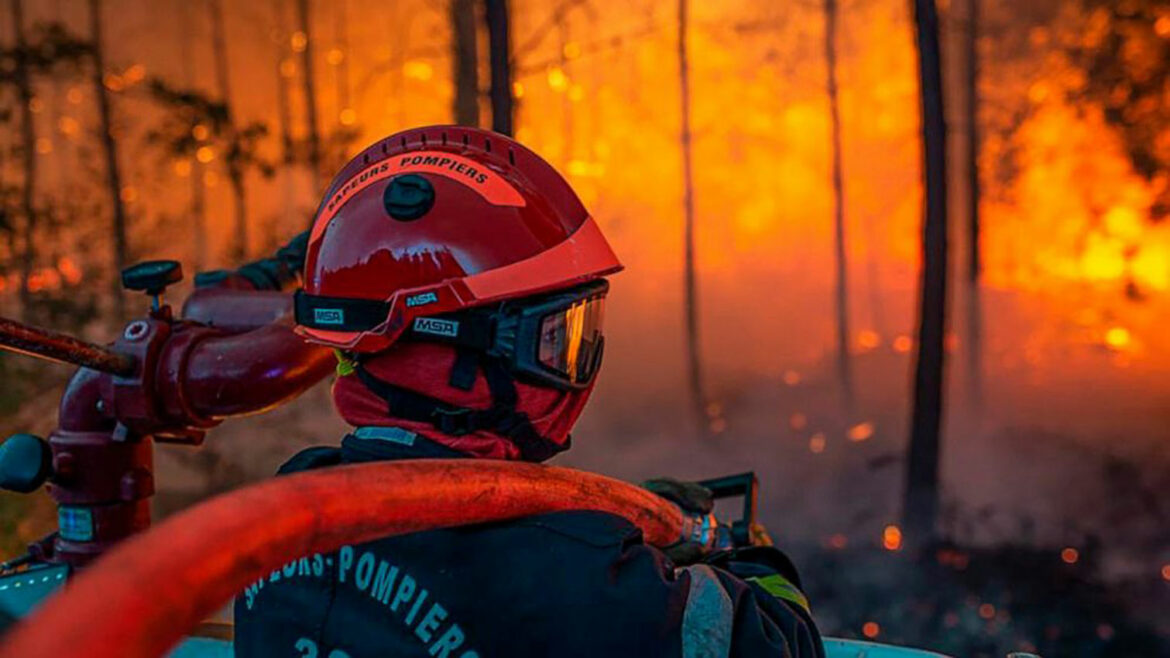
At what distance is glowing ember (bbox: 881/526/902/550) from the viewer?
345 inches

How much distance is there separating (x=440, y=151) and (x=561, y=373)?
42 centimetres

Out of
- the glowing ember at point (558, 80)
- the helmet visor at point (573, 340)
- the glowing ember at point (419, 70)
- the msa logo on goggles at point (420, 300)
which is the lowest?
the helmet visor at point (573, 340)

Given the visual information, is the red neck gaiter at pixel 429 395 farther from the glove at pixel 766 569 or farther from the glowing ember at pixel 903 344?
the glowing ember at pixel 903 344

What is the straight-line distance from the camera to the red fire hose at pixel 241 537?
0.86m

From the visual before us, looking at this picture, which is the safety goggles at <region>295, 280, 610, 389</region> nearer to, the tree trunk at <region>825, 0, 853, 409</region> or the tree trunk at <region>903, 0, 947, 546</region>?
the tree trunk at <region>903, 0, 947, 546</region>

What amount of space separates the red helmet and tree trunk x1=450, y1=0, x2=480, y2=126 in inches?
265

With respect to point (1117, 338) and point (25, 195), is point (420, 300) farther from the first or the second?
point (25, 195)

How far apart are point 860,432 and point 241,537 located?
1124 cm

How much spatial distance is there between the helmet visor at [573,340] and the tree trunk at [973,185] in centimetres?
1143

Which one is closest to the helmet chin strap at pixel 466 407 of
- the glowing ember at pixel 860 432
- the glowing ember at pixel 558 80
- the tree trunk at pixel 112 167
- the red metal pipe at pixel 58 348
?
the red metal pipe at pixel 58 348

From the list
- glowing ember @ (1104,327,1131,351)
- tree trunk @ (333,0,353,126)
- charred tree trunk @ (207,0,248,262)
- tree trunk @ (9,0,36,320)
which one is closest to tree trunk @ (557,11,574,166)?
tree trunk @ (333,0,353,126)

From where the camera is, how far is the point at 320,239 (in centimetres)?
190

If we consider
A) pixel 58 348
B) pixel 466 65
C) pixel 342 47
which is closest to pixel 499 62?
pixel 466 65

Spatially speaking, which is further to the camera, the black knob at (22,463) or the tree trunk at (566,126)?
the tree trunk at (566,126)
